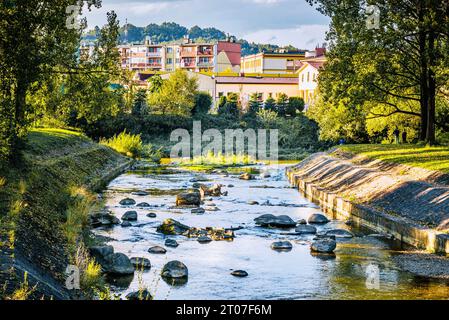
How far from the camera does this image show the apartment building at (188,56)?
148125 millimetres

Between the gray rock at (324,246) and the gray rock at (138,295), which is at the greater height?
the gray rock at (138,295)

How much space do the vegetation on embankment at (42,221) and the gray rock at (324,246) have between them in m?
6.23

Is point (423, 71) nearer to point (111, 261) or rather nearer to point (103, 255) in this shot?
point (103, 255)

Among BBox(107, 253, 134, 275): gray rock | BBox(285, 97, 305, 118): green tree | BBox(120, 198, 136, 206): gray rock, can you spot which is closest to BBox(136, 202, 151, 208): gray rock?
BBox(120, 198, 136, 206): gray rock

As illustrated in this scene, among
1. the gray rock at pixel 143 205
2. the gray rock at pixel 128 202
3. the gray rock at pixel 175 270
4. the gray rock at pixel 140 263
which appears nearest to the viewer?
the gray rock at pixel 175 270

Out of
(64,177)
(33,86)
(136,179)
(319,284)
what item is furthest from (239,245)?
(136,179)

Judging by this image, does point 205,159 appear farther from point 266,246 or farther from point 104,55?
point 266,246

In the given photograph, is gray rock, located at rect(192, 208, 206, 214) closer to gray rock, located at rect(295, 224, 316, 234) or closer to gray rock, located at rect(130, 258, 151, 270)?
gray rock, located at rect(295, 224, 316, 234)

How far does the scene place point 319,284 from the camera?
16.3 m

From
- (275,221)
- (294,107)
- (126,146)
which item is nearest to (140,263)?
(275,221)

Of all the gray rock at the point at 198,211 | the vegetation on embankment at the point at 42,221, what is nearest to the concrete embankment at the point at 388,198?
the gray rock at the point at 198,211

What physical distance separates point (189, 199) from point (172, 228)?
25.1 feet

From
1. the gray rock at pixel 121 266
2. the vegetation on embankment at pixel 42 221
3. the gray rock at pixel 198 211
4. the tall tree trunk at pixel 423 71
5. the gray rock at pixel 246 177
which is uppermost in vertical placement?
the tall tree trunk at pixel 423 71

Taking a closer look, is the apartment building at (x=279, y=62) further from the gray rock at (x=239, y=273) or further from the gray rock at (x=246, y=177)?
the gray rock at (x=239, y=273)
